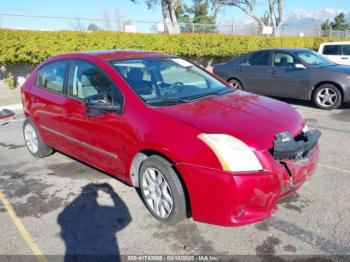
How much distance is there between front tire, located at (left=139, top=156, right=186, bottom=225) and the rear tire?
7.62ft

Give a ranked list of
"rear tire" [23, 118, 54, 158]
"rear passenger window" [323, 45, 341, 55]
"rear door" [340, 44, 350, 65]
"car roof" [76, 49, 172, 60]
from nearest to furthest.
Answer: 1. "car roof" [76, 49, 172, 60]
2. "rear tire" [23, 118, 54, 158]
3. "rear door" [340, 44, 350, 65]
4. "rear passenger window" [323, 45, 341, 55]

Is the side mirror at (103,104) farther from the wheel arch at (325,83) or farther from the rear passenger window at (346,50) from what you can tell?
the rear passenger window at (346,50)

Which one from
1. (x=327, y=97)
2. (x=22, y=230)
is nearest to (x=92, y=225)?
(x=22, y=230)

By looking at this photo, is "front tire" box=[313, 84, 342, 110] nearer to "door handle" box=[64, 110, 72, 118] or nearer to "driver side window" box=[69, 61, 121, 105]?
"driver side window" box=[69, 61, 121, 105]

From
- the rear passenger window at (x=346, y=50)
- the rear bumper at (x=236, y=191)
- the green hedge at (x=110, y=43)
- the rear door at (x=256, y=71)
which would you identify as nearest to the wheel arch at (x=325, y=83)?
the rear door at (x=256, y=71)

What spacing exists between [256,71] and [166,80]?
5.87 metres

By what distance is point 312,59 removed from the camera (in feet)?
28.5

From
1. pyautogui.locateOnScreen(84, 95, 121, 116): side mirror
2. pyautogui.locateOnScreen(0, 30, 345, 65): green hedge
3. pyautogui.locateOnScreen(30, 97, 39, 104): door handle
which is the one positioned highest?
pyautogui.locateOnScreen(0, 30, 345, 65): green hedge

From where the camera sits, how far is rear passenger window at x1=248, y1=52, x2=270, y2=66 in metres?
9.19

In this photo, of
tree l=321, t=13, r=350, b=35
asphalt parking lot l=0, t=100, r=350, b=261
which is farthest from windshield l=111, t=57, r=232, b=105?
tree l=321, t=13, r=350, b=35

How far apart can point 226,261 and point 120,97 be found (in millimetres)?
1853

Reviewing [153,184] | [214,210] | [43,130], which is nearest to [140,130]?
[153,184]

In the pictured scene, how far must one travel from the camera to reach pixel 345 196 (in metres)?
3.75

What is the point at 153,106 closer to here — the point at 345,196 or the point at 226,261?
the point at 226,261
